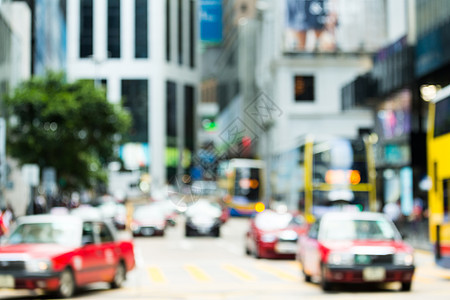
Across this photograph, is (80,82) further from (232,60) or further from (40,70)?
(232,60)

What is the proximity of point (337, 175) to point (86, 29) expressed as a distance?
10.8 m

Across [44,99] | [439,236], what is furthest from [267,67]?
[439,236]

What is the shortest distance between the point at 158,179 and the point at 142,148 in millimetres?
4246

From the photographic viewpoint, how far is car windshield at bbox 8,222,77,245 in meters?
17.5

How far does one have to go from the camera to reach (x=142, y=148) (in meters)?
69.1

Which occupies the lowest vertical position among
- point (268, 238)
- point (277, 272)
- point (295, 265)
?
point (295, 265)

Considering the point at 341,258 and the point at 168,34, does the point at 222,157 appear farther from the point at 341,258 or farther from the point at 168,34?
the point at 168,34

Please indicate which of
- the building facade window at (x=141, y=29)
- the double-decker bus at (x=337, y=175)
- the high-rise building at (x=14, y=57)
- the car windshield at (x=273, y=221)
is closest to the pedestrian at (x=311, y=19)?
the high-rise building at (x=14, y=57)

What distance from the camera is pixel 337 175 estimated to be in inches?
1414

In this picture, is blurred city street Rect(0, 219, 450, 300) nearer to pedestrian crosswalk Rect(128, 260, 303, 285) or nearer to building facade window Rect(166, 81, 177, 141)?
pedestrian crosswalk Rect(128, 260, 303, 285)

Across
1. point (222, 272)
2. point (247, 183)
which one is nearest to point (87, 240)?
point (222, 272)

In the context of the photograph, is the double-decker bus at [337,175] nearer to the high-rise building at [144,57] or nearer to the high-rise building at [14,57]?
the high-rise building at [144,57]

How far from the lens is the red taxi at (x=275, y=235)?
28188 mm

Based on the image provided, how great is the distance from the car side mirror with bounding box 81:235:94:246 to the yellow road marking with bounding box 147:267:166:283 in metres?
3.49
